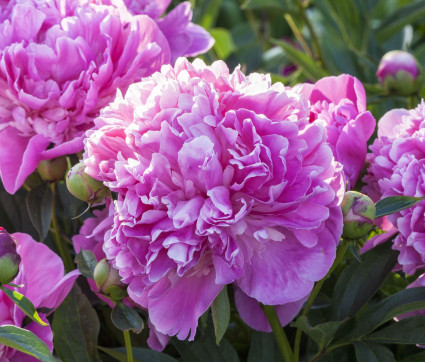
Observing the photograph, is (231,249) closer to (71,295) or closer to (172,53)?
(71,295)

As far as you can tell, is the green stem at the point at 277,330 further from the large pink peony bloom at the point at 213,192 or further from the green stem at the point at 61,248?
the green stem at the point at 61,248

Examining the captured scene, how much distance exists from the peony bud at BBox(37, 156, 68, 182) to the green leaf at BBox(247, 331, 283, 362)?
10.0 inches

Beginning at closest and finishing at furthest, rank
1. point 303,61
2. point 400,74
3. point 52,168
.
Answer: point 52,168, point 400,74, point 303,61

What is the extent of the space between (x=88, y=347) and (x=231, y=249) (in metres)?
0.24

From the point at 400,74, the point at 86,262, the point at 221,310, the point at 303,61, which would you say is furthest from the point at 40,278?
the point at 303,61

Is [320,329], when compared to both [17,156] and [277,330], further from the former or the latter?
[17,156]

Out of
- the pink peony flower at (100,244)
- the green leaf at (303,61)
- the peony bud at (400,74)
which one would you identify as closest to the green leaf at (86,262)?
the pink peony flower at (100,244)

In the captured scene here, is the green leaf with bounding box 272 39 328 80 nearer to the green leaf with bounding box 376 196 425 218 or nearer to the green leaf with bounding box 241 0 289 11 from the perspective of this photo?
the green leaf with bounding box 241 0 289 11

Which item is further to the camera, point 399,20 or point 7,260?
point 399,20

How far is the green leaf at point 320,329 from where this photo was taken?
2.29 feet

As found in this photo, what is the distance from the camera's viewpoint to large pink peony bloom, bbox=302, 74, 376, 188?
0.72 metres

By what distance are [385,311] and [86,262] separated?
0.28 metres

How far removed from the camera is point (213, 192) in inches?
23.7

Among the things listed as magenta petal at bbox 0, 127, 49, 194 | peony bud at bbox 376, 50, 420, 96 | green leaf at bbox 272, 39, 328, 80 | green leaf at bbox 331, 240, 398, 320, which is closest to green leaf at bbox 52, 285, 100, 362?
magenta petal at bbox 0, 127, 49, 194
